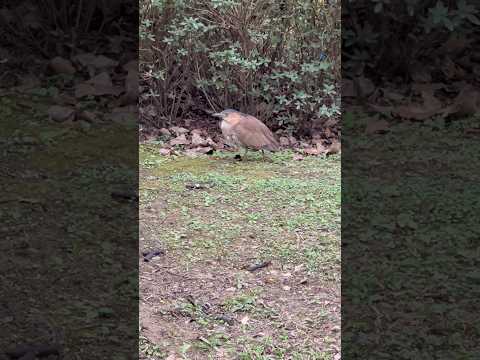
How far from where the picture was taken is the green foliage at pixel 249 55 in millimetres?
3814

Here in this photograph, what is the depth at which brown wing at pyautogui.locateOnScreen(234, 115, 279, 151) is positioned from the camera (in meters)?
3.10

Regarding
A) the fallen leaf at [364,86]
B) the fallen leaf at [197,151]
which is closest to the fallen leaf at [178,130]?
the fallen leaf at [197,151]

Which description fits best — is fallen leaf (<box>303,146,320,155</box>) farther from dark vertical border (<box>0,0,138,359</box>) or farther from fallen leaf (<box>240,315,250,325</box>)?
fallen leaf (<box>240,315,250,325</box>)

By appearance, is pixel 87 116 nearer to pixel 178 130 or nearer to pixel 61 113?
pixel 61 113

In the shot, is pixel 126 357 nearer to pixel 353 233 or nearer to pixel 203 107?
pixel 353 233

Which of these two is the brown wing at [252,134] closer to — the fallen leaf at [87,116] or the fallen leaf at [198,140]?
the fallen leaf at [198,140]

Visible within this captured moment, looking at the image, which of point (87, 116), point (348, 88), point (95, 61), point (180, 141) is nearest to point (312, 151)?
point (348, 88)

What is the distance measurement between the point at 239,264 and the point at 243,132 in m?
1.04

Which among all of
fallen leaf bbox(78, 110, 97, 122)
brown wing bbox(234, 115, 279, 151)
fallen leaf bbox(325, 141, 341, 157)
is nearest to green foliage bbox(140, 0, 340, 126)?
fallen leaf bbox(325, 141, 341, 157)

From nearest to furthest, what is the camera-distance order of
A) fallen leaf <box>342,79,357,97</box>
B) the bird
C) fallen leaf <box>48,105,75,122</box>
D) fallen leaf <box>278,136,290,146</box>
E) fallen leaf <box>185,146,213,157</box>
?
the bird < fallen leaf <box>48,105,75,122</box> < fallen leaf <box>185,146,213,157</box> < fallen leaf <box>278,136,290,146</box> < fallen leaf <box>342,79,357,97</box>

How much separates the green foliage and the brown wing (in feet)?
2.03

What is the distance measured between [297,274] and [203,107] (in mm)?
2030

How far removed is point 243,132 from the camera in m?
3.12

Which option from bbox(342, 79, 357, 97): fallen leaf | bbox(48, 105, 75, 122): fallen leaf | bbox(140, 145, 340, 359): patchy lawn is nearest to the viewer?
bbox(140, 145, 340, 359): patchy lawn
